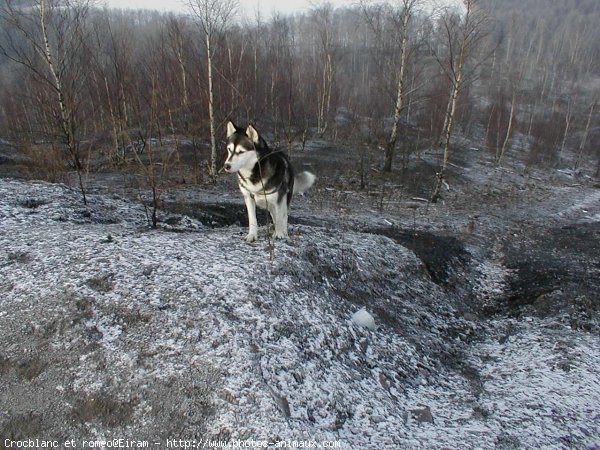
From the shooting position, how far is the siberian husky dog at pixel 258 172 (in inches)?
238

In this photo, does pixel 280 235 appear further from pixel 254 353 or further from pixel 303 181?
pixel 254 353

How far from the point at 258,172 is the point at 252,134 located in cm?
67

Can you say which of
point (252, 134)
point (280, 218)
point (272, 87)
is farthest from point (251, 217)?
point (272, 87)

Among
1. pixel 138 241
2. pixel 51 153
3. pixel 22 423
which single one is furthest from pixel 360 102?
pixel 22 423

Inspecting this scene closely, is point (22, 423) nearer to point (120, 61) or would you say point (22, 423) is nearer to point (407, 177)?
point (120, 61)

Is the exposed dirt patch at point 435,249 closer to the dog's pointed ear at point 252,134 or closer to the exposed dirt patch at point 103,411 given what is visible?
the dog's pointed ear at point 252,134

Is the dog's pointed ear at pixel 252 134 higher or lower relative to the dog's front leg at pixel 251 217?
higher

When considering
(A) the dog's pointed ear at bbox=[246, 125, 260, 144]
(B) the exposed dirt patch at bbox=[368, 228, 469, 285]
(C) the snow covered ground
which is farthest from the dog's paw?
(B) the exposed dirt patch at bbox=[368, 228, 469, 285]

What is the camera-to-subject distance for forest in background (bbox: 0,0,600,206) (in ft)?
43.9

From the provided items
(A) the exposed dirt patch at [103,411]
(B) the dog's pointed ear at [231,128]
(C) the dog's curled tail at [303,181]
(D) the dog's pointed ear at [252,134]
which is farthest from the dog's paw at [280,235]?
(A) the exposed dirt patch at [103,411]

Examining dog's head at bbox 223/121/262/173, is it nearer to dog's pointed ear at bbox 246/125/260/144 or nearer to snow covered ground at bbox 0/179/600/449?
dog's pointed ear at bbox 246/125/260/144

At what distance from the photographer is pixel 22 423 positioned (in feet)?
12.0

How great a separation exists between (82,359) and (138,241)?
2.85 meters

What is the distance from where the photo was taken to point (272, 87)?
95.6 ft
